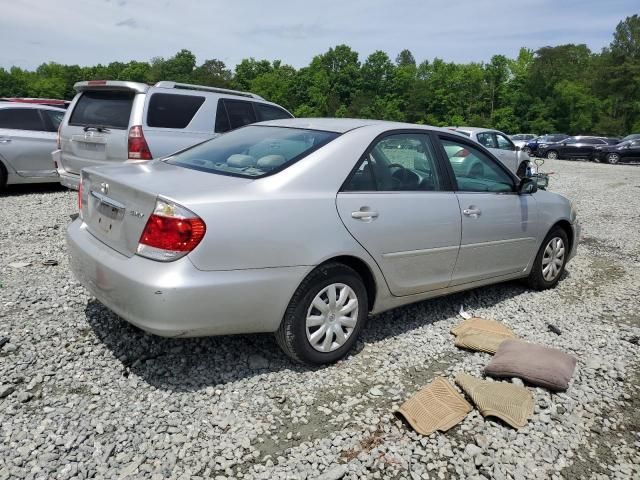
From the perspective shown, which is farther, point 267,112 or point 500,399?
point 267,112

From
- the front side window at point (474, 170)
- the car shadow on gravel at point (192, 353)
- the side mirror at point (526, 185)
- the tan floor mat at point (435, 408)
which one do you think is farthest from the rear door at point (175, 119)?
the tan floor mat at point (435, 408)

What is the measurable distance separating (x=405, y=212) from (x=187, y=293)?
170 centimetres

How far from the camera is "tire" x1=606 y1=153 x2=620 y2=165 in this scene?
2909 cm

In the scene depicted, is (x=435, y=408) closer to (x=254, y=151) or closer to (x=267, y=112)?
(x=254, y=151)

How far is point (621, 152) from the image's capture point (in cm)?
2878

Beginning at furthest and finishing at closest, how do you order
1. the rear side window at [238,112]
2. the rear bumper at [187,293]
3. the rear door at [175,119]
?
the rear side window at [238,112]
the rear door at [175,119]
the rear bumper at [187,293]

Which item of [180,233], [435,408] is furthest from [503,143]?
[180,233]

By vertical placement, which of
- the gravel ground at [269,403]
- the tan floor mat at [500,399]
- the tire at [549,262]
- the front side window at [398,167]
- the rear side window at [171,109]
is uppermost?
the rear side window at [171,109]

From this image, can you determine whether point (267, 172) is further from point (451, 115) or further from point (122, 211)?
point (451, 115)

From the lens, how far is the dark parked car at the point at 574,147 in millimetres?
30812

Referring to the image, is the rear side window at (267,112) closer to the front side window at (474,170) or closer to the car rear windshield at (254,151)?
the car rear windshield at (254,151)

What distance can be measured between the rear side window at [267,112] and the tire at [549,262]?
484 centimetres

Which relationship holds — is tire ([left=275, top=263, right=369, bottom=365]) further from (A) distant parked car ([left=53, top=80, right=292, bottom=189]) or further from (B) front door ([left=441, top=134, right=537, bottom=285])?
(A) distant parked car ([left=53, top=80, right=292, bottom=189])

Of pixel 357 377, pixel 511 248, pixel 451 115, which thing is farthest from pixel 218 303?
pixel 451 115
